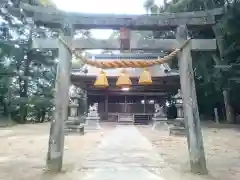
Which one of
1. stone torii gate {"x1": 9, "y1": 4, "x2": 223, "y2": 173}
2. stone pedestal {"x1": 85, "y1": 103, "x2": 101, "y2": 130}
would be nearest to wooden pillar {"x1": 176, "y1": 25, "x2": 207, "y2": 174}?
stone torii gate {"x1": 9, "y1": 4, "x2": 223, "y2": 173}

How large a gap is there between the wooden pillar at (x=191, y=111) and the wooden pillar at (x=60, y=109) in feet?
8.51

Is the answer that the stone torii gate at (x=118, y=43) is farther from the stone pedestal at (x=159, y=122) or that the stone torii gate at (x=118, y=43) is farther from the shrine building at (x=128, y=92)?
the shrine building at (x=128, y=92)

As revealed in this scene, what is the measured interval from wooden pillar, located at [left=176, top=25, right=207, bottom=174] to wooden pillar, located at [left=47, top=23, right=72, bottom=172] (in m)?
2.59

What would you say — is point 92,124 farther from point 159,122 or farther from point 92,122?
point 159,122

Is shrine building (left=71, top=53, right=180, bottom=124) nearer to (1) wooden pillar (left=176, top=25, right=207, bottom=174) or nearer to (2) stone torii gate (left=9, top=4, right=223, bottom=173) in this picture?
(2) stone torii gate (left=9, top=4, right=223, bottom=173)

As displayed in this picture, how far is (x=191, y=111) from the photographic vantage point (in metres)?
5.98

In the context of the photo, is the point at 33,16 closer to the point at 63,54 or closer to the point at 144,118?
the point at 63,54

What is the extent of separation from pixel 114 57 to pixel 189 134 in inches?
852

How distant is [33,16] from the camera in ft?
21.1

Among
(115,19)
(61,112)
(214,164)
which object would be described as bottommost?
(214,164)

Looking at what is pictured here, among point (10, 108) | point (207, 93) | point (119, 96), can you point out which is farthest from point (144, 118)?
point (10, 108)

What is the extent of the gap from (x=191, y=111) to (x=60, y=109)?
2.84m

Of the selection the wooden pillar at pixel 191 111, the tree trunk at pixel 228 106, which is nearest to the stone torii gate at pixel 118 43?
the wooden pillar at pixel 191 111

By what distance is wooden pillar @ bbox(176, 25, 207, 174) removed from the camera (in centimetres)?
578
